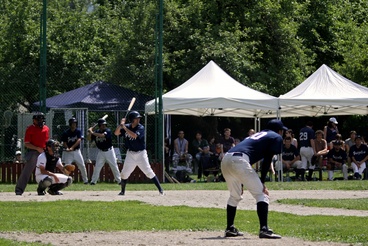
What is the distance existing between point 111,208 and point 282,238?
5.32 m

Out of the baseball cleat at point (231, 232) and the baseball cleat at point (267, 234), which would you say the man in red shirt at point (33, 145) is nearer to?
the baseball cleat at point (231, 232)

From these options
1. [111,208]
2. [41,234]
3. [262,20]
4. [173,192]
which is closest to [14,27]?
[262,20]

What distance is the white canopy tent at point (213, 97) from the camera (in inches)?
1037

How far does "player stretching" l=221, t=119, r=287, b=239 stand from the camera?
11633mm

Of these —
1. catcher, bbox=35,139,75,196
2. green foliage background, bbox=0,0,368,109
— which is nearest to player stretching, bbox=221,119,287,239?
catcher, bbox=35,139,75,196

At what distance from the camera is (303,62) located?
3691 cm

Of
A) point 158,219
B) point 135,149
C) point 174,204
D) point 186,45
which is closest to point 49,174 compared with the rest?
point 135,149

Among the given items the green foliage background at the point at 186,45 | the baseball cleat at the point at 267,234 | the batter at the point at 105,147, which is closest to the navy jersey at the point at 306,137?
the green foliage background at the point at 186,45

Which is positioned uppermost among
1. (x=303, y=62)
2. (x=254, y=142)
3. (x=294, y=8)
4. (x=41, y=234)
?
(x=294, y=8)

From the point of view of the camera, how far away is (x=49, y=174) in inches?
782

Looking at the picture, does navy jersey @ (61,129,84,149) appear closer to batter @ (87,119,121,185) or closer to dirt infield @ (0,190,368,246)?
batter @ (87,119,121,185)

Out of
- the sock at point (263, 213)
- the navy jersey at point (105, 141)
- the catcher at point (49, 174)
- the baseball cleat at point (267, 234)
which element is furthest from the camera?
the navy jersey at point (105, 141)

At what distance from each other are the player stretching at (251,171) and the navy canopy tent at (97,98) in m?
16.6

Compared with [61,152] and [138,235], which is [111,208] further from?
[61,152]
